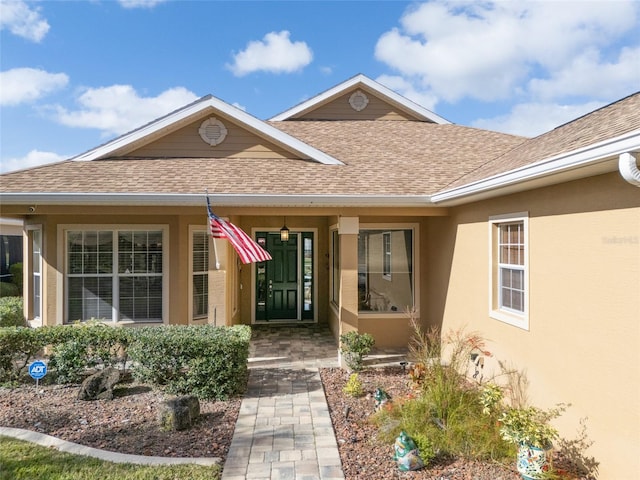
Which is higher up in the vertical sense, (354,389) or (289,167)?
(289,167)

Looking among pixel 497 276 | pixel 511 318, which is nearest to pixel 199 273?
pixel 497 276

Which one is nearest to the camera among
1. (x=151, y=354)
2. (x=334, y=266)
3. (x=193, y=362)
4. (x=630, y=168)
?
(x=630, y=168)

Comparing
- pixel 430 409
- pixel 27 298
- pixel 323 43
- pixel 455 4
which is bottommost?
pixel 430 409

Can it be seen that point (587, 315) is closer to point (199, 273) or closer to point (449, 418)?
point (449, 418)

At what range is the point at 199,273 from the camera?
349 inches

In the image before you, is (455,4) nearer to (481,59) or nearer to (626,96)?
(481,59)

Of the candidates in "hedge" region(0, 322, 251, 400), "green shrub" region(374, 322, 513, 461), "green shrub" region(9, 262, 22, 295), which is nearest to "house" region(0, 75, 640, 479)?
"green shrub" region(374, 322, 513, 461)

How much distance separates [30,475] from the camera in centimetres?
392

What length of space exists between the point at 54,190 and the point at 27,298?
3.48 m

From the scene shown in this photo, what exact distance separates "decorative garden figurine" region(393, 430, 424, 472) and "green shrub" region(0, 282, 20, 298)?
1671 centimetres

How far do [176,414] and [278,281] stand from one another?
652 cm

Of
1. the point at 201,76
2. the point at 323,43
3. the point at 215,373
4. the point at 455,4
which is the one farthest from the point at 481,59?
the point at 215,373

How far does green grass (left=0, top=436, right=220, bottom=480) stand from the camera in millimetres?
3908

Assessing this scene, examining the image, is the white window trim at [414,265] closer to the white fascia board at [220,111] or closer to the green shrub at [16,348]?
the white fascia board at [220,111]
